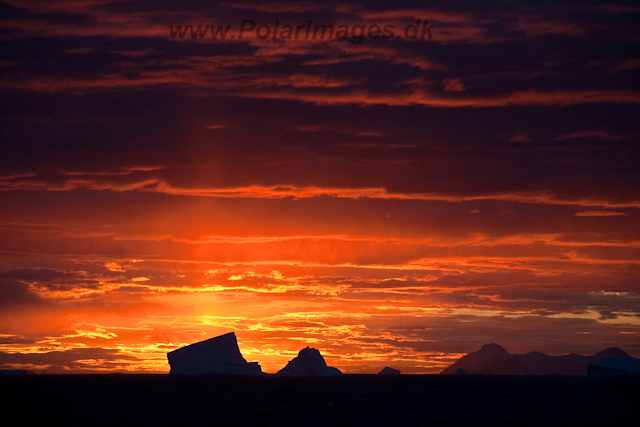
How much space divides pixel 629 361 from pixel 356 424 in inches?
3374

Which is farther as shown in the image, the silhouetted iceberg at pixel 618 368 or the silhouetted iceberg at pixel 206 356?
the silhouetted iceberg at pixel 206 356

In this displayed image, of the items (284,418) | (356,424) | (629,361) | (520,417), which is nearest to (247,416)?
(284,418)

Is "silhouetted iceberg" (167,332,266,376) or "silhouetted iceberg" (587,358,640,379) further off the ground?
"silhouetted iceberg" (167,332,266,376)

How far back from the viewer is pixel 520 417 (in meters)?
50.3

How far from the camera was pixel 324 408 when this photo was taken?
58.8 m

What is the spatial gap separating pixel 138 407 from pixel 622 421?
4219 centimetres

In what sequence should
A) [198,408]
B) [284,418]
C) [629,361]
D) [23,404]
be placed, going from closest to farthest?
1. [284,418]
2. [198,408]
3. [23,404]
4. [629,361]

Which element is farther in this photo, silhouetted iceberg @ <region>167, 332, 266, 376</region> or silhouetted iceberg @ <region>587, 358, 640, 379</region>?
silhouetted iceberg @ <region>167, 332, 266, 376</region>

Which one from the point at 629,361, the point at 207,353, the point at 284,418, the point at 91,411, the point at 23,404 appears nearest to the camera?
the point at 284,418

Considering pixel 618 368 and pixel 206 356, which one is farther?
pixel 206 356

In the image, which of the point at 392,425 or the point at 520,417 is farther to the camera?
the point at 520,417

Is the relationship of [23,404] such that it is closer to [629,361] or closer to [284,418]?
[284,418]

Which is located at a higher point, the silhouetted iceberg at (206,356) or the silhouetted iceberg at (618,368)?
the silhouetted iceberg at (206,356)

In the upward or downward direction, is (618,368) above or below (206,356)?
below
